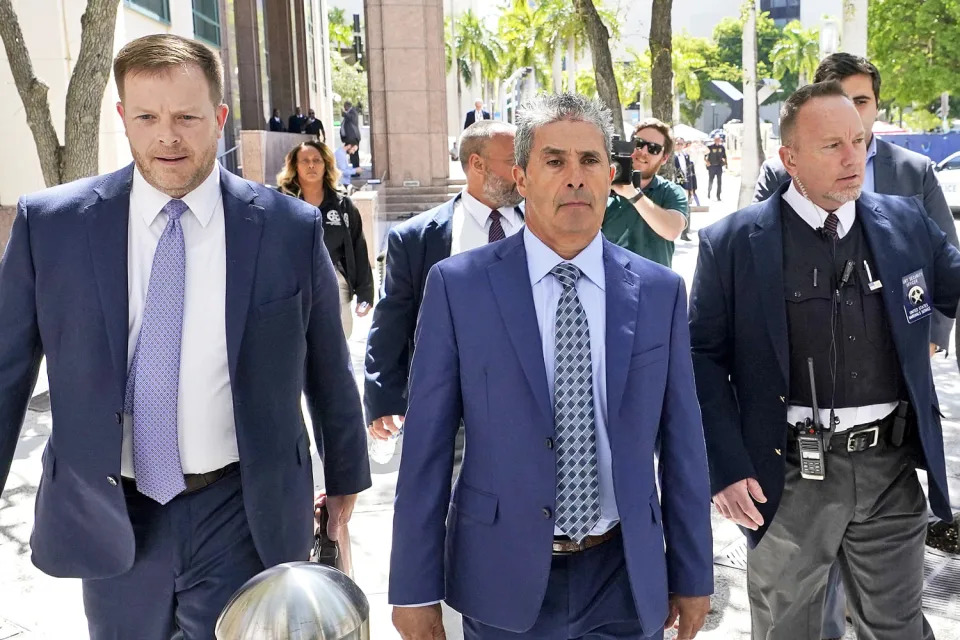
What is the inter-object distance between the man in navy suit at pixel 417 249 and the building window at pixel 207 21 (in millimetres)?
23814

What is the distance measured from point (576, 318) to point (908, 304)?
1487 mm

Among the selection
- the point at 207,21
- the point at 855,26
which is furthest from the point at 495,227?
the point at 207,21

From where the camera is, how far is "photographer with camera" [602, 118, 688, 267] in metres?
6.16

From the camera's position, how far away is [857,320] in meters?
3.61

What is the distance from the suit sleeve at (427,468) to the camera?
267 cm

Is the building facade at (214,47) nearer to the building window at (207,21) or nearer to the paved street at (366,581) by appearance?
the building window at (207,21)

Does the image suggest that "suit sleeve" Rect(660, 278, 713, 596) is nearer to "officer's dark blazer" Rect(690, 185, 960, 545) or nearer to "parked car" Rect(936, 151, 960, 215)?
"officer's dark blazer" Rect(690, 185, 960, 545)

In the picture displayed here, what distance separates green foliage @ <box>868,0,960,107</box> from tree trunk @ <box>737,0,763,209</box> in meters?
16.9

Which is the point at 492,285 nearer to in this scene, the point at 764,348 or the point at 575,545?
the point at 575,545

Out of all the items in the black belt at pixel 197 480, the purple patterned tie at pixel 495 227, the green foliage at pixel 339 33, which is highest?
the green foliage at pixel 339 33

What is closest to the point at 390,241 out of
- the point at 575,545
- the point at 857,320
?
the point at 857,320

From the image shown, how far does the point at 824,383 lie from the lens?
360 cm

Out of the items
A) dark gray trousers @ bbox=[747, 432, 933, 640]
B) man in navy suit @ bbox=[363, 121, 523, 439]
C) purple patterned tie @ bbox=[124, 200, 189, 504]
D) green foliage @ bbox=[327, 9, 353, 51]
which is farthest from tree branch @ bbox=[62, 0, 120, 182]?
green foliage @ bbox=[327, 9, 353, 51]

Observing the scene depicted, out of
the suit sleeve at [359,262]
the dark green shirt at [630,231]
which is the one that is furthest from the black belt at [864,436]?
the suit sleeve at [359,262]
